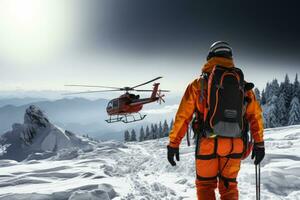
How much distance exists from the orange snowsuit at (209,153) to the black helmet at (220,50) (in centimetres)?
11

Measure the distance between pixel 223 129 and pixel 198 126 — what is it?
0.48 m

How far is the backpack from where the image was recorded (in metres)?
4.92

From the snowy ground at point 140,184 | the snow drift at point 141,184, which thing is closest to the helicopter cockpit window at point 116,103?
the snowy ground at point 140,184

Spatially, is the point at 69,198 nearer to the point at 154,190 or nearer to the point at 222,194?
the point at 154,190

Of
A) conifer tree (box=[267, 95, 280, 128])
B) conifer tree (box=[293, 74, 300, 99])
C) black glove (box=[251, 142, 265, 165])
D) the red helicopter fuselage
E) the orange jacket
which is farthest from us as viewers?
conifer tree (box=[293, 74, 300, 99])

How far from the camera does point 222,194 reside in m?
5.23

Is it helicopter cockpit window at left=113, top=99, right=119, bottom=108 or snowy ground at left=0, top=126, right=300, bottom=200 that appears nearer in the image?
snowy ground at left=0, top=126, right=300, bottom=200

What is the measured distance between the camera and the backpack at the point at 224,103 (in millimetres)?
4918

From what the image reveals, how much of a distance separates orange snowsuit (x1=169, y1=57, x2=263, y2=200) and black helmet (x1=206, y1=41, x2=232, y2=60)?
0.35 feet

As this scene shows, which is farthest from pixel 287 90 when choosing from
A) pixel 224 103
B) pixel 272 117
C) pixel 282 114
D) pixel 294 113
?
pixel 224 103

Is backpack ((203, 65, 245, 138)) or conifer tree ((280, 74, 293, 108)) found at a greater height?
conifer tree ((280, 74, 293, 108))

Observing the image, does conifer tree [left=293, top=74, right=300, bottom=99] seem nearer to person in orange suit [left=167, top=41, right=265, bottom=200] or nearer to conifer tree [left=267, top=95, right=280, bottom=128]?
conifer tree [left=267, top=95, right=280, bottom=128]

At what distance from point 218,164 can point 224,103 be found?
3.52ft

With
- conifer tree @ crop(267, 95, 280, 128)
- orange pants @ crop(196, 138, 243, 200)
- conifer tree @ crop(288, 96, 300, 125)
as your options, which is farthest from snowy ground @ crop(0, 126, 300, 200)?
conifer tree @ crop(267, 95, 280, 128)
